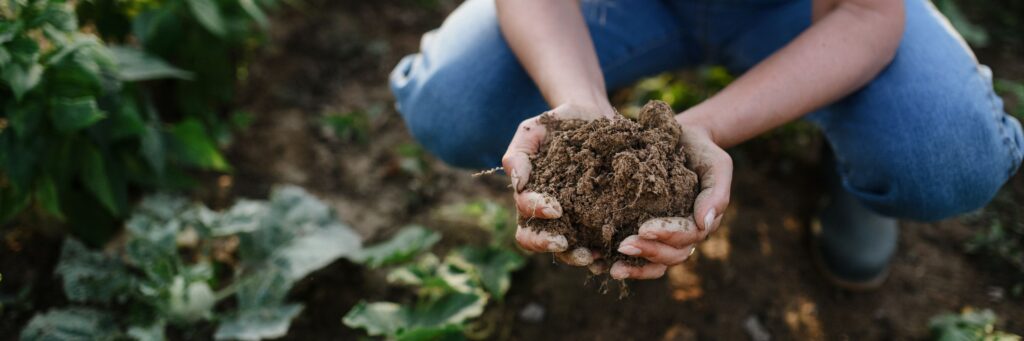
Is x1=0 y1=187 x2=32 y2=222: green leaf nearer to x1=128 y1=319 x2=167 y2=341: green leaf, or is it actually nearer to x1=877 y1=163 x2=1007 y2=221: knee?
x1=128 y1=319 x2=167 y2=341: green leaf

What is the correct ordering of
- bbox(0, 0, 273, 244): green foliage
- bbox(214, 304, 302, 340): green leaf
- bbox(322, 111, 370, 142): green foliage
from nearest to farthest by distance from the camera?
bbox(0, 0, 273, 244): green foliage, bbox(214, 304, 302, 340): green leaf, bbox(322, 111, 370, 142): green foliage

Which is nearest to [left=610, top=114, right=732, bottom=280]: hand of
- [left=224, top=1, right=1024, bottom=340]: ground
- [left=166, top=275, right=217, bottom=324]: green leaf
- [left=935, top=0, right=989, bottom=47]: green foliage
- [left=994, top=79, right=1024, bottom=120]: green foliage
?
[left=224, top=1, right=1024, bottom=340]: ground

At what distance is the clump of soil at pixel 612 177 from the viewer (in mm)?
1374

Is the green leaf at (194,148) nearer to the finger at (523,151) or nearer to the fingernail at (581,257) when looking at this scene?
the finger at (523,151)

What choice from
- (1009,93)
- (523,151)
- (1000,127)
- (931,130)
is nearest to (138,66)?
(523,151)

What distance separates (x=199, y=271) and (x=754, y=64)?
1.65 meters

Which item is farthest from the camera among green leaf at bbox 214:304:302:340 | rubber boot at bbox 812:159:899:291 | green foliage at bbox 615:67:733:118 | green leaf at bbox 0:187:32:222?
green foliage at bbox 615:67:733:118

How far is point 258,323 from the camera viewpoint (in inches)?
73.6

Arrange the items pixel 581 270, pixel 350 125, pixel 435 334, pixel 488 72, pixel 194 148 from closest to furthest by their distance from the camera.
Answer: pixel 435 334, pixel 488 72, pixel 194 148, pixel 581 270, pixel 350 125

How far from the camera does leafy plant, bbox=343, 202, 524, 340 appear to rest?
182 cm

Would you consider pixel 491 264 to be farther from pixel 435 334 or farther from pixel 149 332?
pixel 149 332

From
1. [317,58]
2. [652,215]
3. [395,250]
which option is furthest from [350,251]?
[317,58]

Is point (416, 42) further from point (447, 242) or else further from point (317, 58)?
point (447, 242)

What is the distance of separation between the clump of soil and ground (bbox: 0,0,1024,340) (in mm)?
727
